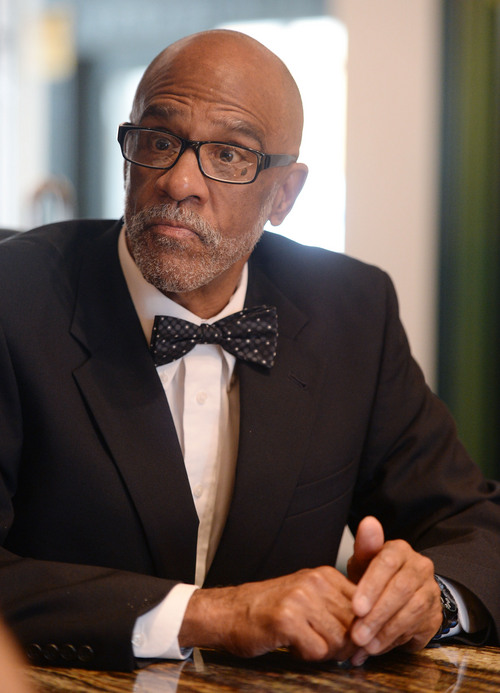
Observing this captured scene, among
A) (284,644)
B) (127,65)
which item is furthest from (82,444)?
(127,65)

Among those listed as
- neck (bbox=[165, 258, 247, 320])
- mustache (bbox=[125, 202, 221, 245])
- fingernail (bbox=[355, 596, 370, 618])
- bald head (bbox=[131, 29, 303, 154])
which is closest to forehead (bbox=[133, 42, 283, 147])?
bald head (bbox=[131, 29, 303, 154])

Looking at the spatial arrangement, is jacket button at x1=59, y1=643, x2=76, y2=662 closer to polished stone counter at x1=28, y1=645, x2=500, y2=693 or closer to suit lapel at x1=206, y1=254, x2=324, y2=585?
polished stone counter at x1=28, y1=645, x2=500, y2=693

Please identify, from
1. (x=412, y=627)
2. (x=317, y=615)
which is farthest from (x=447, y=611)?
(x=317, y=615)

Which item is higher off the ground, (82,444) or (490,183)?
(490,183)

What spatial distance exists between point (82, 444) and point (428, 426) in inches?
26.5

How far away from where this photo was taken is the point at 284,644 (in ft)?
3.43

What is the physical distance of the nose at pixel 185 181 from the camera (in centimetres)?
146

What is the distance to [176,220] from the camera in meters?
1.48

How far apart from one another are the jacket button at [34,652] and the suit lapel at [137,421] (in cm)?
31

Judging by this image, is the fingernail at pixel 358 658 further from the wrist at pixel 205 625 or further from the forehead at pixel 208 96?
the forehead at pixel 208 96

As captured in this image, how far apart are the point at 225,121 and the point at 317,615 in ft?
2.86

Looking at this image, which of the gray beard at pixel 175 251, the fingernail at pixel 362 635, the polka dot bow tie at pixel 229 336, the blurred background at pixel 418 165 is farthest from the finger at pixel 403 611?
the blurred background at pixel 418 165

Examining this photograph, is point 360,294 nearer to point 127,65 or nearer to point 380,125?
point 380,125

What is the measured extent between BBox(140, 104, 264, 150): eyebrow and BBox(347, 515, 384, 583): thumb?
2.42 feet
